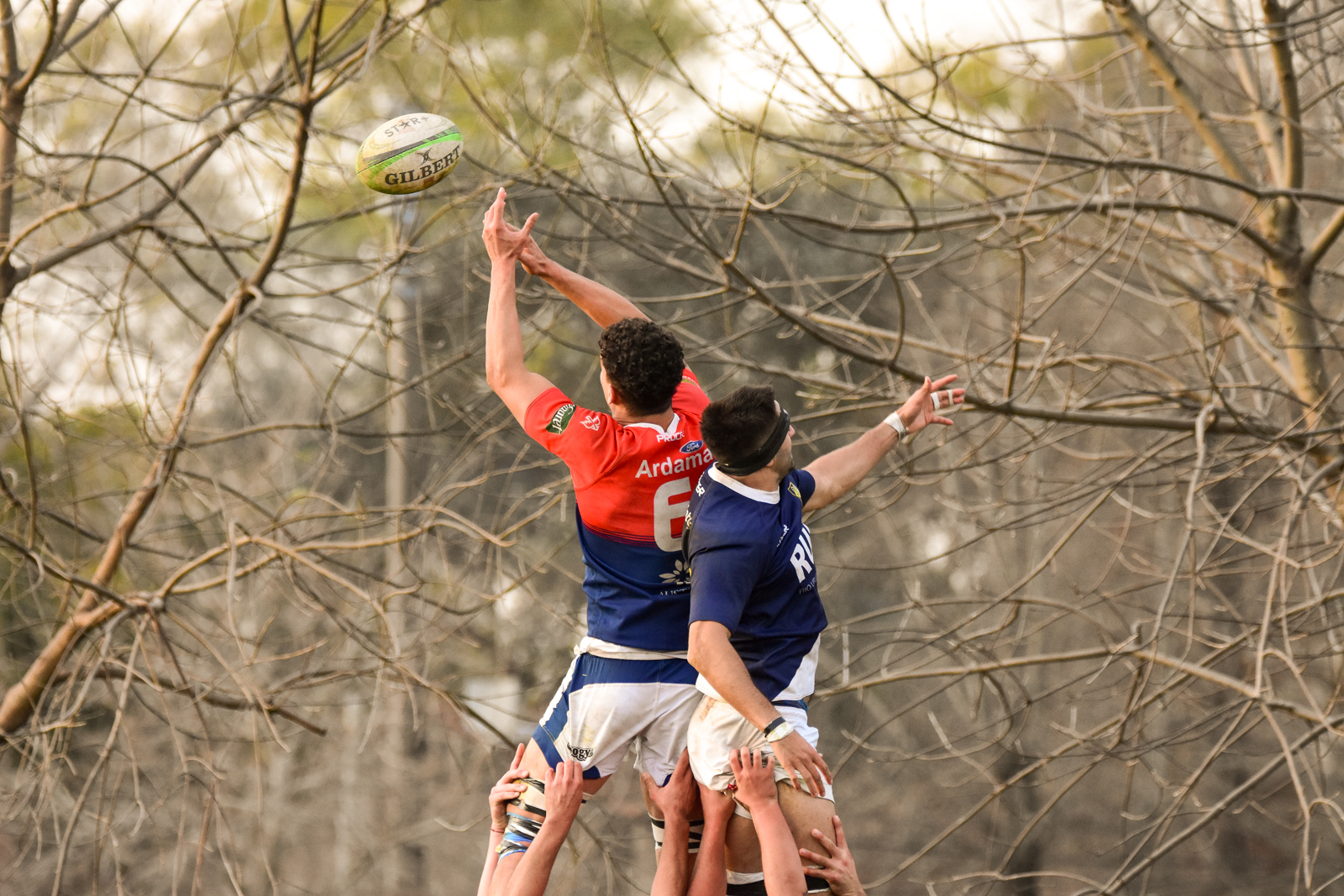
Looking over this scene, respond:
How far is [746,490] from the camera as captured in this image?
11.1 feet

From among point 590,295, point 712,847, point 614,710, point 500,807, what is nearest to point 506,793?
point 500,807

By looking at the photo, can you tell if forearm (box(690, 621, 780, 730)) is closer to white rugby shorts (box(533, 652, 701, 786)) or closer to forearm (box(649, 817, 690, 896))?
white rugby shorts (box(533, 652, 701, 786))

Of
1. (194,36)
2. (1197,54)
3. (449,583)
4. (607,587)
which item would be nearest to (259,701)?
(449,583)

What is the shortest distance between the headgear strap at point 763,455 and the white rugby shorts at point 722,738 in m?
0.68

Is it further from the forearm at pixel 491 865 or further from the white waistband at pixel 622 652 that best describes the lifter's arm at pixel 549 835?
the white waistband at pixel 622 652

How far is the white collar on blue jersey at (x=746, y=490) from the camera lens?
3.36m

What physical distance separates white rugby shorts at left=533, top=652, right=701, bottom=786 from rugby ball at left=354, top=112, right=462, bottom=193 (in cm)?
178

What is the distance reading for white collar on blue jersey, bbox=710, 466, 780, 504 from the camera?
3361 millimetres

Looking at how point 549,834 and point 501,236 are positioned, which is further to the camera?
point 501,236

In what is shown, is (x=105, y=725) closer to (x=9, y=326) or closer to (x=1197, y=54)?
(x=9, y=326)

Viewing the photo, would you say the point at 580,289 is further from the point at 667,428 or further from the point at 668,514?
the point at 668,514

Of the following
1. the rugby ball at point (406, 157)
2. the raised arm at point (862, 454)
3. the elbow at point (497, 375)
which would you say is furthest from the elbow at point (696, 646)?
the rugby ball at point (406, 157)

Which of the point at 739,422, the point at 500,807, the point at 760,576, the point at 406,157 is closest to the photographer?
the point at 739,422

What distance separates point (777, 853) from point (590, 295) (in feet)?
6.09
